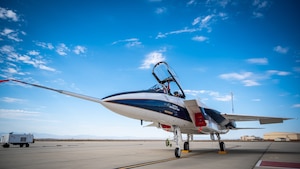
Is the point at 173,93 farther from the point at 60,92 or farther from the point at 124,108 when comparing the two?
the point at 60,92

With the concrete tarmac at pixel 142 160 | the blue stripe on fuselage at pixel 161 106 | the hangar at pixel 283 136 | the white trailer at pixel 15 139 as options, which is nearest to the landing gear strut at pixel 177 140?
the concrete tarmac at pixel 142 160

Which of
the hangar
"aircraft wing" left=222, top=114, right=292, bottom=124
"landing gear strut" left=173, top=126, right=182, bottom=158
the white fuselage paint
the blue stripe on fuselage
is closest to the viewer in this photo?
the white fuselage paint

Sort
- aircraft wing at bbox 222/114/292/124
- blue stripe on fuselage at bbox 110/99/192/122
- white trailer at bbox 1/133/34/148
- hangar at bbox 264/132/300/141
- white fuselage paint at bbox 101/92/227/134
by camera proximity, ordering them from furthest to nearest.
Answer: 1. hangar at bbox 264/132/300/141
2. white trailer at bbox 1/133/34/148
3. aircraft wing at bbox 222/114/292/124
4. blue stripe on fuselage at bbox 110/99/192/122
5. white fuselage paint at bbox 101/92/227/134

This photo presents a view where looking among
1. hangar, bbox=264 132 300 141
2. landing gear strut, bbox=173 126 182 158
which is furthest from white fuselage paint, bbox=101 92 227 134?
hangar, bbox=264 132 300 141

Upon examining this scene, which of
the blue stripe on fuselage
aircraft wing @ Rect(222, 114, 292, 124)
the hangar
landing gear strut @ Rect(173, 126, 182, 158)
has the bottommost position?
the hangar

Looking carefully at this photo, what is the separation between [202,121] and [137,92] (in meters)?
4.57

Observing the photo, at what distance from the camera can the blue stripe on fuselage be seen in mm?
8316

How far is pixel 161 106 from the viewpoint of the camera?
373 inches

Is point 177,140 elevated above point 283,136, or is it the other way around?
point 177,140

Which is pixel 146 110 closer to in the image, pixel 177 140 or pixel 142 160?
pixel 142 160

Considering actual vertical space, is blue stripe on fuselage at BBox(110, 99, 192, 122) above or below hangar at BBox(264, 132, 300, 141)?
above

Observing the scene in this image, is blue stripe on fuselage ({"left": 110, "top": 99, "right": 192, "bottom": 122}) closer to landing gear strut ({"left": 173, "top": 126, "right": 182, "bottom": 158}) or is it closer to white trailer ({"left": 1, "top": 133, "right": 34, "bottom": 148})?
landing gear strut ({"left": 173, "top": 126, "right": 182, "bottom": 158})

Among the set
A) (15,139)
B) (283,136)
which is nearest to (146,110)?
(15,139)

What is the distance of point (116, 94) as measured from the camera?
8.22m
